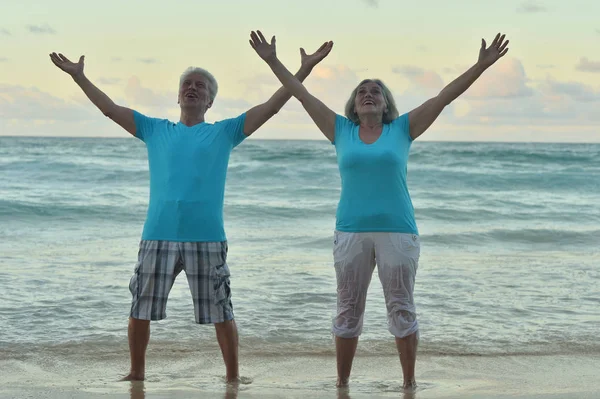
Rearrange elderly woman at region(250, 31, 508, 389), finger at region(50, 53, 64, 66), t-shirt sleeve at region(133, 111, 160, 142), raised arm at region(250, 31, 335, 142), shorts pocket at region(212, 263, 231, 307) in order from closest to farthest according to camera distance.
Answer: elderly woman at region(250, 31, 508, 389) → shorts pocket at region(212, 263, 231, 307) → raised arm at region(250, 31, 335, 142) → t-shirt sleeve at region(133, 111, 160, 142) → finger at region(50, 53, 64, 66)

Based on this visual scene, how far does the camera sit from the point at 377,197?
14.8 ft

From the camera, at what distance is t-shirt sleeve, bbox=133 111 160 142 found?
4832mm

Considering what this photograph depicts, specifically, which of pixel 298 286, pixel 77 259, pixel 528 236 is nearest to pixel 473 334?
pixel 298 286

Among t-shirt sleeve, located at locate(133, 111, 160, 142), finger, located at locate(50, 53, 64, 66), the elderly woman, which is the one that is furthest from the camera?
finger, located at locate(50, 53, 64, 66)

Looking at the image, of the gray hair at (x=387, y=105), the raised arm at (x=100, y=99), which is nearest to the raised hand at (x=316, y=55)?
the gray hair at (x=387, y=105)

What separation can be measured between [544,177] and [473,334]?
23918 mm

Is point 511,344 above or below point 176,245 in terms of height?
below

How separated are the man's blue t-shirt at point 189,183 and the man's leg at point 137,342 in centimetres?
50

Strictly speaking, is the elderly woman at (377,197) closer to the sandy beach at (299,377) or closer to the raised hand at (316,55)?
the raised hand at (316,55)

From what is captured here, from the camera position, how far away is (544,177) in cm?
2948

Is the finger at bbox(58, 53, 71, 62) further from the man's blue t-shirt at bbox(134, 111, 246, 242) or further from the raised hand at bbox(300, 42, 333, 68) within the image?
the raised hand at bbox(300, 42, 333, 68)

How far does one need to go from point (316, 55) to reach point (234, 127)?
2.15 ft

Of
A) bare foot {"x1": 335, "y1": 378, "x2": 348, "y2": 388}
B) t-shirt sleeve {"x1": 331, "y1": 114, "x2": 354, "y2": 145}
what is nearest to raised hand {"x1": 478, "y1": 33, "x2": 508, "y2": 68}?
t-shirt sleeve {"x1": 331, "y1": 114, "x2": 354, "y2": 145}

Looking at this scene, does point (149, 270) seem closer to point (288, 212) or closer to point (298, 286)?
point (298, 286)
